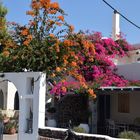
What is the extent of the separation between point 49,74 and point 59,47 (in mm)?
1068

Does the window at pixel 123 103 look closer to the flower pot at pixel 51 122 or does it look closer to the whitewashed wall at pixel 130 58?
the flower pot at pixel 51 122

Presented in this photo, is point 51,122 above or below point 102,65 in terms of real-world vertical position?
below

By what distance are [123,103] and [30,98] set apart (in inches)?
287

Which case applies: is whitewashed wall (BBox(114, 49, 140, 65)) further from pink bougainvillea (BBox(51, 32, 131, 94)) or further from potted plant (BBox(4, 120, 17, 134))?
potted plant (BBox(4, 120, 17, 134))

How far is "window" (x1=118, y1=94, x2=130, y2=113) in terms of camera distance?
833 inches

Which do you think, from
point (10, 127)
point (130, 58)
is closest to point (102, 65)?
point (130, 58)

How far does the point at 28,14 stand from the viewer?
1680 cm

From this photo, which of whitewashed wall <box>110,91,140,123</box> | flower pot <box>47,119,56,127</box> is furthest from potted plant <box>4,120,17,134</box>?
whitewashed wall <box>110,91,140,123</box>

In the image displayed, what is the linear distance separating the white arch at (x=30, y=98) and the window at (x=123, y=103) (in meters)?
6.79

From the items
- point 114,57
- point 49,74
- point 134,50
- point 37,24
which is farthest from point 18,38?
point 134,50

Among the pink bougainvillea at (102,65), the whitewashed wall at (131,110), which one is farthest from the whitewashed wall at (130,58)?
the whitewashed wall at (131,110)

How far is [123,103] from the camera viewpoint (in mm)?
21516

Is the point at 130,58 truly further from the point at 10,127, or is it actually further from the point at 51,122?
the point at 10,127

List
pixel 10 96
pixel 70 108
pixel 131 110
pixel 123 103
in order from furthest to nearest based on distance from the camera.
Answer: pixel 10 96, pixel 70 108, pixel 123 103, pixel 131 110
